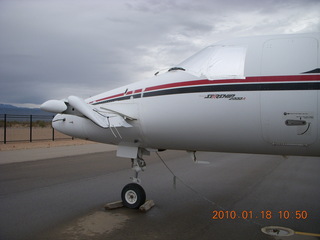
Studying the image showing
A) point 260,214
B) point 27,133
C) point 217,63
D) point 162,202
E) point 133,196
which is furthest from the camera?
point 27,133

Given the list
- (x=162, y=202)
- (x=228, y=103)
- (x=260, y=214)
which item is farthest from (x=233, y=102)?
(x=162, y=202)

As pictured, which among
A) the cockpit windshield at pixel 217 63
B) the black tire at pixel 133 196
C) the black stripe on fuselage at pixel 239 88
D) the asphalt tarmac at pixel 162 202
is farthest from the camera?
the black tire at pixel 133 196

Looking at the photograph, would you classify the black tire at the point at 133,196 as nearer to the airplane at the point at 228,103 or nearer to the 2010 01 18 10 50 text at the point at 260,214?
the airplane at the point at 228,103

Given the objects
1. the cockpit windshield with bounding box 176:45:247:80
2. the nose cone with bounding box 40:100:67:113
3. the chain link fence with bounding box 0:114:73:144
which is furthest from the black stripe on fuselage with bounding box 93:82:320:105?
the chain link fence with bounding box 0:114:73:144

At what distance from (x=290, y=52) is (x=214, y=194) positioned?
458cm

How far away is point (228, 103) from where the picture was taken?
16.7 ft

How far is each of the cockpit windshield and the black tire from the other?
2579 mm

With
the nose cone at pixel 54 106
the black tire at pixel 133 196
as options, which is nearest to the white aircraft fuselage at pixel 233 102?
the nose cone at pixel 54 106

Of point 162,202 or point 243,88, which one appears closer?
point 243,88

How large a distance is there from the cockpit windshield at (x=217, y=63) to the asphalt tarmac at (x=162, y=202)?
254 centimetres

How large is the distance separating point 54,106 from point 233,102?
2916 millimetres

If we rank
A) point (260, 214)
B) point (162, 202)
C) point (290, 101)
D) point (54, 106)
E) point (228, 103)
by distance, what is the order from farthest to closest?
point (162, 202)
point (260, 214)
point (54, 106)
point (228, 103)
point (290, 101)

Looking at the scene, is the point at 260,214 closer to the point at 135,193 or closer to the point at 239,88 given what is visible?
the point at 135,193

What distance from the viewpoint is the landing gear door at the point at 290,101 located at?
15.4 ft
